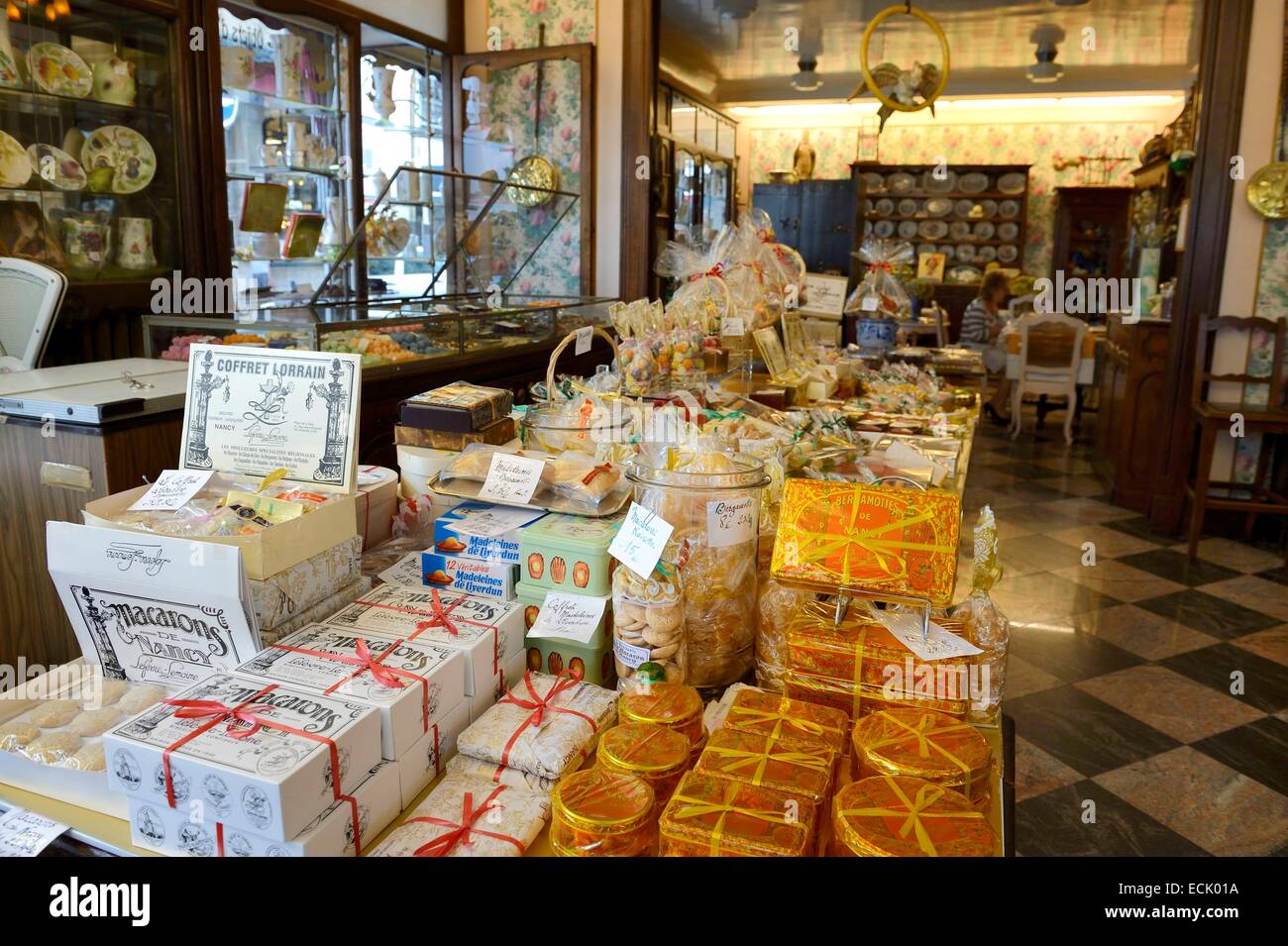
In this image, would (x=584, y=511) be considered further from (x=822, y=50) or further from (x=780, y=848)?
(x=822, y=50)

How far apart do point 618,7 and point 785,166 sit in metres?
7.46

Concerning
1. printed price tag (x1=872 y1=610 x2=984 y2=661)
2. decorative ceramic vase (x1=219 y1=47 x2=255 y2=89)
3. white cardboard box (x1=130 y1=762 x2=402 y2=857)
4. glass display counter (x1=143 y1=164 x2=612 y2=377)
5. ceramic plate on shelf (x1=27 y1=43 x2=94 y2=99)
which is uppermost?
decorative ceramic vase (x1=219 y1=47 x2=255 y2=89)

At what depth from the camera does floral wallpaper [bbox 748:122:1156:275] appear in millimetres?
11414

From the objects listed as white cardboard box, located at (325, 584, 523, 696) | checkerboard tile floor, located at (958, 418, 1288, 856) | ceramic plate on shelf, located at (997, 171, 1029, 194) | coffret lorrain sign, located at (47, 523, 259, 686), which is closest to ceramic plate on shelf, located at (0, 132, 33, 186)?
coffret lorrain sign, located at (47, 523, 259, 686)

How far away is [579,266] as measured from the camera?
5.97 metres

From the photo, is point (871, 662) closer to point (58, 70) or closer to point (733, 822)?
point (733, 822)

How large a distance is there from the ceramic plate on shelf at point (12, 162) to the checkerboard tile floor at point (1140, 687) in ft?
11.7

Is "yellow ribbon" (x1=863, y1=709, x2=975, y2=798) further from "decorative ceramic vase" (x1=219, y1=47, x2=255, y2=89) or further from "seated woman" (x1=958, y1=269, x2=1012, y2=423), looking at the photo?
"seated woman" (x1=958, y1=269, x2=1012, y2=423)

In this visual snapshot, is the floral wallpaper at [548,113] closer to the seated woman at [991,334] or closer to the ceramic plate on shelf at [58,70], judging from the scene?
the ceramic plate on shelf at [58,70]

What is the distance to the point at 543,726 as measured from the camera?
132 cm

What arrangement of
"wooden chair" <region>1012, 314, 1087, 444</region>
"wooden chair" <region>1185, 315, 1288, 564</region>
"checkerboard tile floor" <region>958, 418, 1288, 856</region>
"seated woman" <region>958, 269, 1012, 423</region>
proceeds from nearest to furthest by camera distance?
"checkerboard tile floor" <region>958, 418, 1288, 856</region> → "wooden chair" <region>1185, 315, 1288, 564</region> → "wooden chair" <region>1012, 314, 1087, 444</region> → "seated woman" <region>958, 269, 1012, 423</region>

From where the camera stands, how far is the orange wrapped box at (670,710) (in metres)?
1.28

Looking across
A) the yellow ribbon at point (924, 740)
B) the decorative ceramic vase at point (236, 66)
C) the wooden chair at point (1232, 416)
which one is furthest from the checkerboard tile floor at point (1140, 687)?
the decorative ceramic vase at point (236, 66)

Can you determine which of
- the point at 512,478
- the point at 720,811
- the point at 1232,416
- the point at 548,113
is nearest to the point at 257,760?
the point at 720,811
